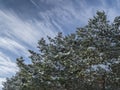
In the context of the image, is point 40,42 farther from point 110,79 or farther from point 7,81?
point 7,81

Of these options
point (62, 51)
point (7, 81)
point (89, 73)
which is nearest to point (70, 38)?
point (62, 51)

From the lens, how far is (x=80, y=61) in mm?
32625

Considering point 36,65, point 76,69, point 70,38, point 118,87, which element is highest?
point 70,38

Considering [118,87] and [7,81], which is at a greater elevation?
[7,81]

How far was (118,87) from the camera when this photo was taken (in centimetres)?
3219

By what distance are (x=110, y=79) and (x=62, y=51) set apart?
35.4ft

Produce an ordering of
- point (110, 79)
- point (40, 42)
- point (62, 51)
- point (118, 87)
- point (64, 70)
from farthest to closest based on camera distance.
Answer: point (40, 42) < point (62, 51) < point (64, 70) < point (118, 87) < point (110, 79)

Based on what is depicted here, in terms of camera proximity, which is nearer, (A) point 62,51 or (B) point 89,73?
(B) point 89,73

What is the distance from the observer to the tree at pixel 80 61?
29781mm

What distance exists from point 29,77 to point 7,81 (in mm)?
55332

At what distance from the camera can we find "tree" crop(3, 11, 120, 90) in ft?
97.7

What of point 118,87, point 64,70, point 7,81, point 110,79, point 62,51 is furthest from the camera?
point 7,81

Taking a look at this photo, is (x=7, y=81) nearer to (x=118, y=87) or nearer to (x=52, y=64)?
(x=52, y=64)

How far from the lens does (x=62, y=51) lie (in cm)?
3803
